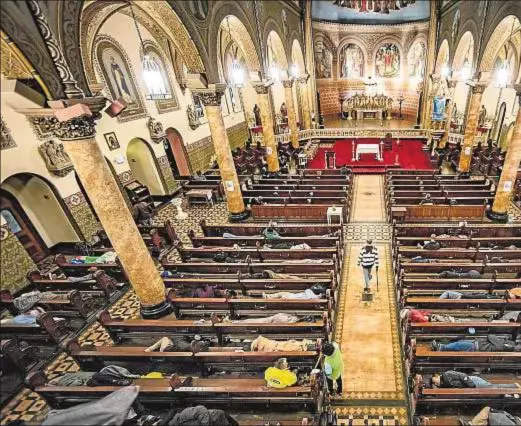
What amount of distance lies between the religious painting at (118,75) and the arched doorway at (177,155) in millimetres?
2768

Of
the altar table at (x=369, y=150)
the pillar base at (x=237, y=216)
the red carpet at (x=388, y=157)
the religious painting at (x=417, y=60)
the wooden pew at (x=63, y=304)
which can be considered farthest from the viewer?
the religious painting at (x=417, y=60)

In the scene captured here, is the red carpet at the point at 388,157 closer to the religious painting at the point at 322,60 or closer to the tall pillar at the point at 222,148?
the tall pillar at the point at 222,148

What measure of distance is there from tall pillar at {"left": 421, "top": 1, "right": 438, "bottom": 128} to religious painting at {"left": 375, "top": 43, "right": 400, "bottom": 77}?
509cm

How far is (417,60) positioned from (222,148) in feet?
73.5

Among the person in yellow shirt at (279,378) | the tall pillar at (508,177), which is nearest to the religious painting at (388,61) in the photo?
the tall pillar at (508,177)

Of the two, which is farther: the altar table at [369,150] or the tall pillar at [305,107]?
the tall pillar at [305,107]

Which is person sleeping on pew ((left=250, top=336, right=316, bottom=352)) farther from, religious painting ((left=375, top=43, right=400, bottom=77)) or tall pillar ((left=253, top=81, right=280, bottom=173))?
religious painting ((left=375, top=43, right=400, bottom=77))

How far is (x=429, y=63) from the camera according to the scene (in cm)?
2127

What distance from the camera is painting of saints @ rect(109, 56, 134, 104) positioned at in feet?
41.9

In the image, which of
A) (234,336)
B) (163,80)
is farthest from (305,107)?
(234,336)

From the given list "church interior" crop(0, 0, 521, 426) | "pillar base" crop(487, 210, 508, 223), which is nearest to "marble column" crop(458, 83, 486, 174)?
"church interior" crop(0, 0, 521, 426)

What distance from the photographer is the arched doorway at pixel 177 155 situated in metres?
16.8

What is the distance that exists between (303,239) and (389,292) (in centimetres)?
251

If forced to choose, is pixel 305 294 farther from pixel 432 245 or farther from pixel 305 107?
pixel 305 107
